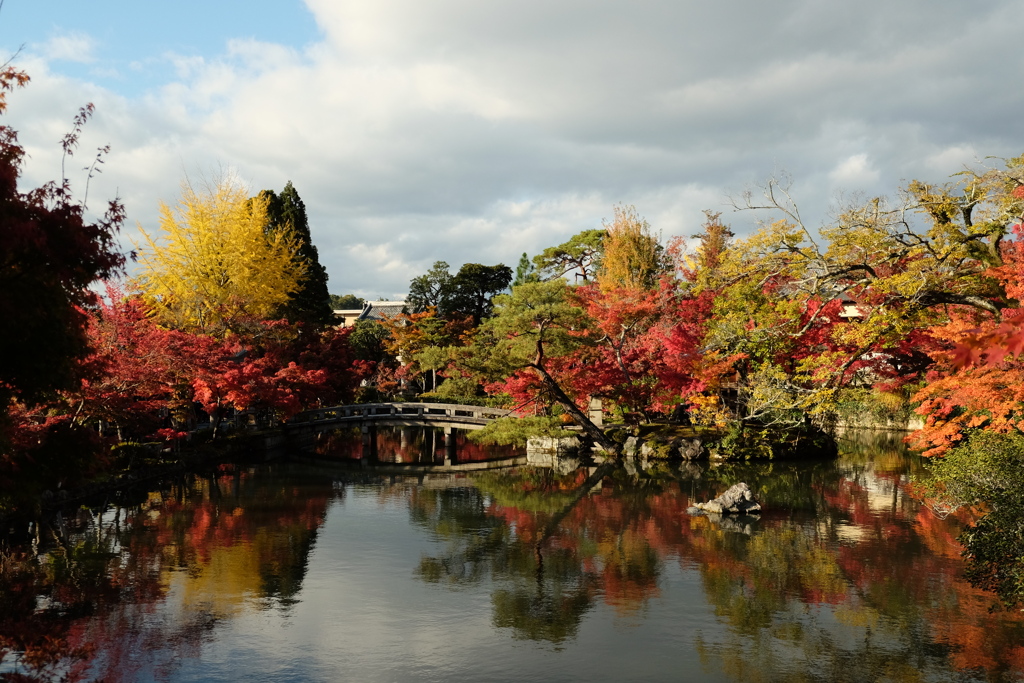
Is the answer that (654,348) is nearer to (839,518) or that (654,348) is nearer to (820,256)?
(839,518)

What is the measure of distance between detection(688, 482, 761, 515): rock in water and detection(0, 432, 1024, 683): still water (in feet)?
2.14

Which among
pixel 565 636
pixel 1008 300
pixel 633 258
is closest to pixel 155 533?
pixel 565 636

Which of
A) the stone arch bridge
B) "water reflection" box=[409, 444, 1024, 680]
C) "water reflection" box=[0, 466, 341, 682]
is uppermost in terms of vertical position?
the stone arch bridge

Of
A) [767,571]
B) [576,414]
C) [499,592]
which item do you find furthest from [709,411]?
[499,592]

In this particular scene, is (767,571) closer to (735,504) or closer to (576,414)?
(735,504)

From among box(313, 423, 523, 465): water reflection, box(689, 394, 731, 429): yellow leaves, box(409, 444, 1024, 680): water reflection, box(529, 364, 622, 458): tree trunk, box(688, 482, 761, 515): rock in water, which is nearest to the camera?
box(409, 444, 1024, 680): water reflection

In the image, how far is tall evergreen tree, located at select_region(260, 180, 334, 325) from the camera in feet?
136

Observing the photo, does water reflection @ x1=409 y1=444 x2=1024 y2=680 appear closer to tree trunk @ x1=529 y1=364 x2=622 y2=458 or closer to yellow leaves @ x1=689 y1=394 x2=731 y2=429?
yellow leaves @ x1=689 y1=394 x2=731 y2=429

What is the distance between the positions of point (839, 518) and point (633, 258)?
2711cm

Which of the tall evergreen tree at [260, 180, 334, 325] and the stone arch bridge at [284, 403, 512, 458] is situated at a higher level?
the tall evergreen tree at [260, 180, 334, 325]

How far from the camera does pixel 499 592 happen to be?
42.3ft

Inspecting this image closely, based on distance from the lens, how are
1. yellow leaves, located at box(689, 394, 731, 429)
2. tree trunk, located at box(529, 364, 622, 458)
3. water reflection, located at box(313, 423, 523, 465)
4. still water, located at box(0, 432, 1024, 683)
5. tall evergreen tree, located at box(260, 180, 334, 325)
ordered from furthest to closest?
tall evergreen tree, located at box(260, 180, 334, 325), water reflection, located at box(313, 423, 523, 465), yellow leaves, located at box(689, 394, 731, 429), tree trunk, located at box(529, 364, 622, 458), still water, located at box(0, 432, 1024, 683)

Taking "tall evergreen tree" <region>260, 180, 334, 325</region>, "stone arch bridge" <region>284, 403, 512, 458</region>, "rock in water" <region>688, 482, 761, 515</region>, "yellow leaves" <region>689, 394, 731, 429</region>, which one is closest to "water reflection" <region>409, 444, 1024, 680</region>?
"rock in water" <region>688, 482, 761, 515</region>

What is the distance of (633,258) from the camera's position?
144 feet
